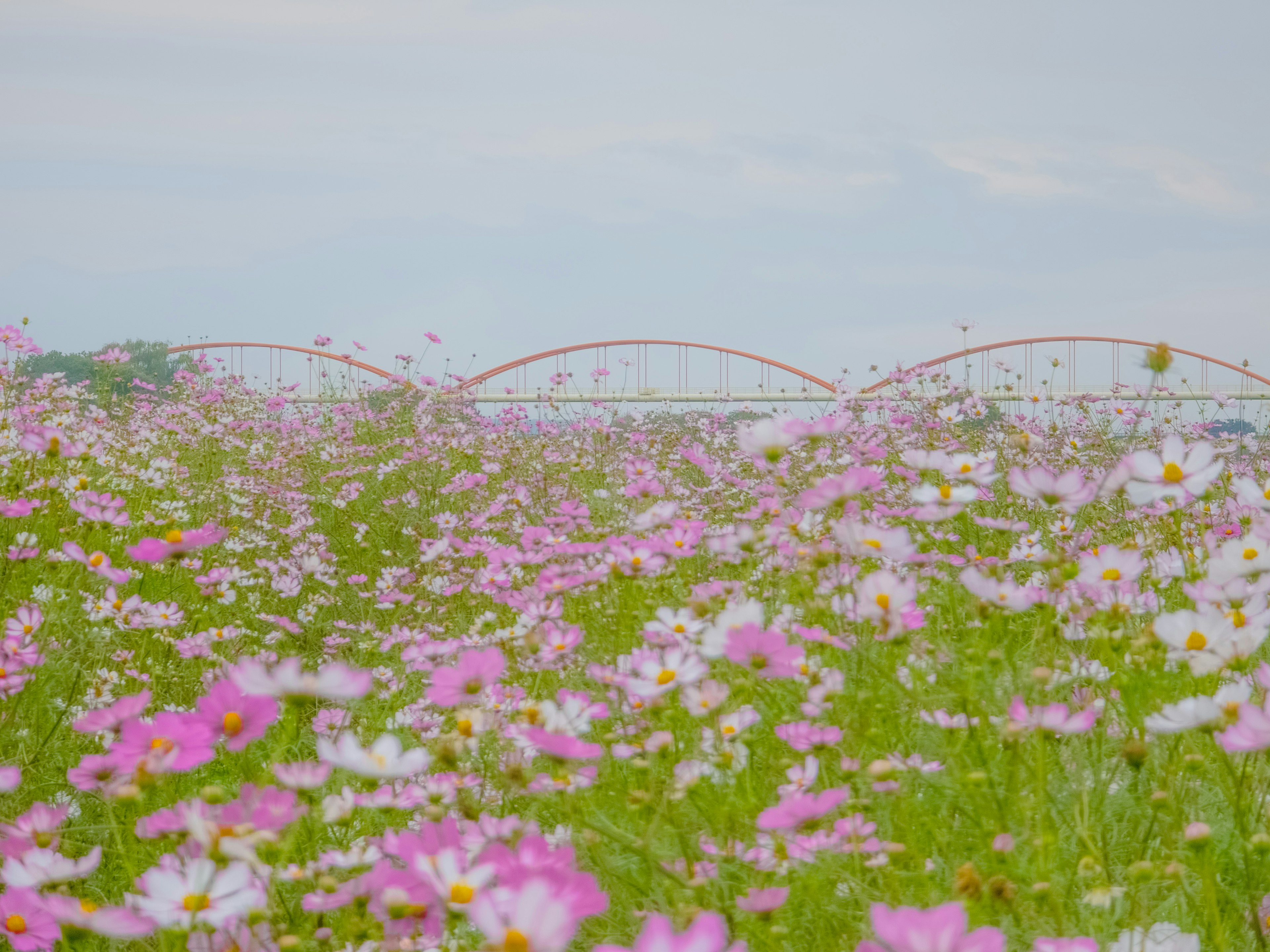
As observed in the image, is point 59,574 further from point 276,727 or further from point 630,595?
point 630,595

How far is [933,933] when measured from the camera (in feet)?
1.79

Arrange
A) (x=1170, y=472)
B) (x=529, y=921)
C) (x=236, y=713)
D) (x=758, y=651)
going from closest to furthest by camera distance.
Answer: (x=529, y=921) → (x=236, y=713) → (x=758, y=651) → (x=1170, y=472)

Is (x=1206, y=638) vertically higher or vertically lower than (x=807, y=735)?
higher

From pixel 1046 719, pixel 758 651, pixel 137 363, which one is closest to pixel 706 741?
pixel 758 651

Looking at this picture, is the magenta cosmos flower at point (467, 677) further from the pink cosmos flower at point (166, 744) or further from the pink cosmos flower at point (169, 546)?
the pink cosmos flower at point (169, 546)

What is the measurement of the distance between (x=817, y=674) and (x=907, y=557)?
26cm

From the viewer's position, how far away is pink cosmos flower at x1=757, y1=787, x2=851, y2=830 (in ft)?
2.90

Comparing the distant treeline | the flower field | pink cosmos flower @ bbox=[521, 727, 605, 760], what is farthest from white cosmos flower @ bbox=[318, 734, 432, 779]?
the distant treeline

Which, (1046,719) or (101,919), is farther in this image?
(1046,719)

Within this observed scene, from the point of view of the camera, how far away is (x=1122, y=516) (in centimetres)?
294

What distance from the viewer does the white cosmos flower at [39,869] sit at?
81 centimetres

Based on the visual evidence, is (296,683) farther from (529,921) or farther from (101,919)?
(529,921)

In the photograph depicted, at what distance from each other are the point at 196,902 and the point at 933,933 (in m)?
0.51

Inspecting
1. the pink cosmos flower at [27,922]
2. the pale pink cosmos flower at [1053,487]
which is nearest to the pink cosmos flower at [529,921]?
the pink cosmos flower at [27,922]
